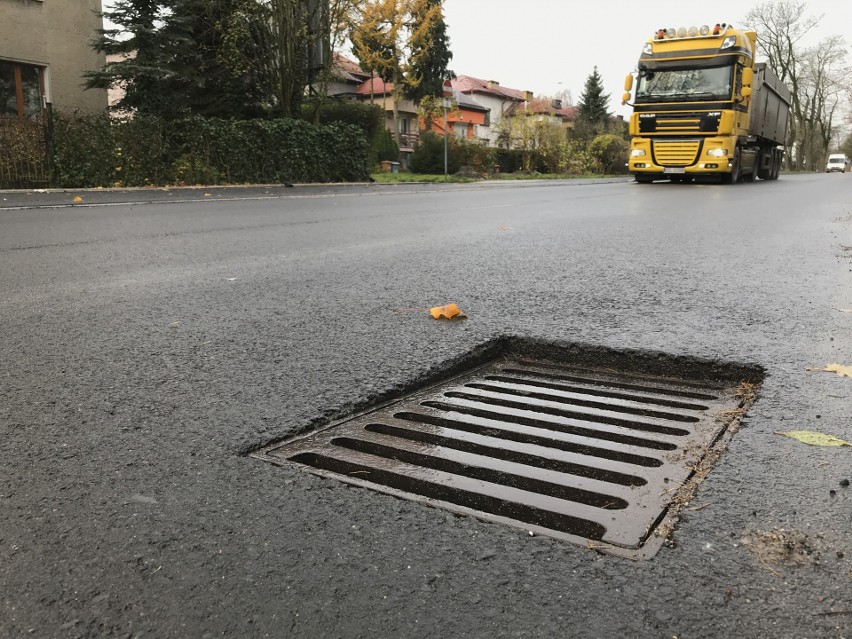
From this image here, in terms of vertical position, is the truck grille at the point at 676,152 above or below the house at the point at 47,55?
below

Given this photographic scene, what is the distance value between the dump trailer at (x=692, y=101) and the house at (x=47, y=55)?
15.2 m

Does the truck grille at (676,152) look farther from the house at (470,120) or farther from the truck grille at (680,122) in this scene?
the house at (470,120)

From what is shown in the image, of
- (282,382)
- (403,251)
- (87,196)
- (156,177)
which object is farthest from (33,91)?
(282,382)

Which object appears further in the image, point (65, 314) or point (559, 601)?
point (65, 314)

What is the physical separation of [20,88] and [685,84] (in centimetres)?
1782

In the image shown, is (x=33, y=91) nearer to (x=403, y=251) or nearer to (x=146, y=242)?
(x=146, y=242)

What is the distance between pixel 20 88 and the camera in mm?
20312

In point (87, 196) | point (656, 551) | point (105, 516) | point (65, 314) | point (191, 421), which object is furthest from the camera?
point (87, 196)

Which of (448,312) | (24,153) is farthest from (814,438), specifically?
(24,153)

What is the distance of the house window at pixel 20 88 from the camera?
1992cm

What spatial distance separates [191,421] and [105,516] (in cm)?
61

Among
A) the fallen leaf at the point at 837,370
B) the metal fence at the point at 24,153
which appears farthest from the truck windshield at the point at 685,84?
the fallen leaf at the point at 837,370

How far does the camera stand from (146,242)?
6.92m

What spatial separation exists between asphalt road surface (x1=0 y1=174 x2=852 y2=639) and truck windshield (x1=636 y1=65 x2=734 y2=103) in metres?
15.7
